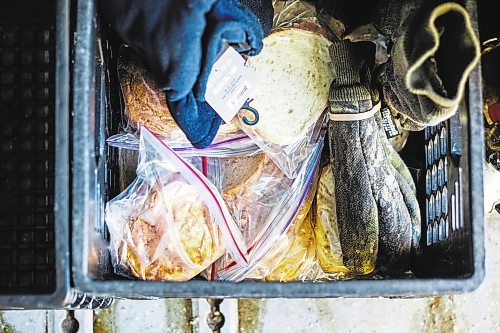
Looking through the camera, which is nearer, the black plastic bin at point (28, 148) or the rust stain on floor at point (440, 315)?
the black plastic bin at point (28, 148)

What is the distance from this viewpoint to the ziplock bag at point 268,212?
38.5 inches

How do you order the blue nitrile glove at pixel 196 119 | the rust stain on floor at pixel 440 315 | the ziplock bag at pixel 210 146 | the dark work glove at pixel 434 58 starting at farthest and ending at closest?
the rust stain on floor at pixel 440 315 → the ziplock bag at pixel 210 146 → the blue nitrile glove at pixel 196 119 → the dark work glove at pixel 434 58

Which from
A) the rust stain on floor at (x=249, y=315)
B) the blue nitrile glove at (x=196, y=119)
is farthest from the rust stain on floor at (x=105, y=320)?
the blue nitrile glove at (x=196, y=119)

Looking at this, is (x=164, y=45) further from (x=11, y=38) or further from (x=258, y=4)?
(x=11, y=38)

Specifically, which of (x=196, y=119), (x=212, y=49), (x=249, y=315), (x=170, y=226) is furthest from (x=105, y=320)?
(x=212, y=49)

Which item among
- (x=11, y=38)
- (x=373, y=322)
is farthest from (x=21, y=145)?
(x=373, y=322)

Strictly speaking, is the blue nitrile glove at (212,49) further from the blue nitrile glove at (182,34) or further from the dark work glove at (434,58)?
the dark work glove at (434,58)

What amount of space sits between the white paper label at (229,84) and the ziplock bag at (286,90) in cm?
3

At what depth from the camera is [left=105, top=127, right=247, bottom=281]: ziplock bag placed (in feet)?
3.12

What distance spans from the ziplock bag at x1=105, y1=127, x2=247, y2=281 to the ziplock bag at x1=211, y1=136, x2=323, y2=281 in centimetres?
2

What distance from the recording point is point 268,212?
998mm

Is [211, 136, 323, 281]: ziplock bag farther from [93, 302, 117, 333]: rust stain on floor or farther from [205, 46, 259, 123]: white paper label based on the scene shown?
[93, 302, 117, 333]: rust stain on floor

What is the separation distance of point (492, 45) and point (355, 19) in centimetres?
20

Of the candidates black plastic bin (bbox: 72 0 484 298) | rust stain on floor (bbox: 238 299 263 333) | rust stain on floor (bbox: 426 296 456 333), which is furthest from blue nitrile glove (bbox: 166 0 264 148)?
rust stain on floor (bbox: 426 296 456 333)
